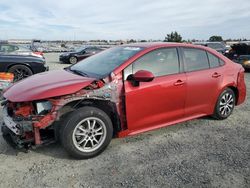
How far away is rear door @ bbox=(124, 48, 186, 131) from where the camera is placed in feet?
12.7

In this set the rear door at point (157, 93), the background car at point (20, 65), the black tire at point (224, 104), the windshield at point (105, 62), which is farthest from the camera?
the background car at point (20, 65)

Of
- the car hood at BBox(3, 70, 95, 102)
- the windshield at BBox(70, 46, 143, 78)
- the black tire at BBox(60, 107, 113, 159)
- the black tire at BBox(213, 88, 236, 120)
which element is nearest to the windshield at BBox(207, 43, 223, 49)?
the black tire at BBox(213, 88, 236, 120)

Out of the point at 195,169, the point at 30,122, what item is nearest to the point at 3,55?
the point at 30,122

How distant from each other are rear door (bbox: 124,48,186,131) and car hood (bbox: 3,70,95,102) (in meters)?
0.69

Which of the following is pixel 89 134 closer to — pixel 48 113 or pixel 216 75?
pixel 48 113

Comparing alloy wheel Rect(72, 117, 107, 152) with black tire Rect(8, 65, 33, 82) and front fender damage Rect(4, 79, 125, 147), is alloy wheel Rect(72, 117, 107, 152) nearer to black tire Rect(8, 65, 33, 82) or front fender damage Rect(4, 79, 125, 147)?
front fender damage Rect(4, 79, 125, 147)

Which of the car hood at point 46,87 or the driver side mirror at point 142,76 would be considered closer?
the car hood at point 46,87

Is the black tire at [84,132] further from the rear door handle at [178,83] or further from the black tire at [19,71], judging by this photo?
the black tire at [19,71]

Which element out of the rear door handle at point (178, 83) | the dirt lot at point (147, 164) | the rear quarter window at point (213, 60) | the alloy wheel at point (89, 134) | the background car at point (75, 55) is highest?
the background car at point (75, 55)

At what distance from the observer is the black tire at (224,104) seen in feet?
16.7

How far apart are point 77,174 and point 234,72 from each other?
12.1ft

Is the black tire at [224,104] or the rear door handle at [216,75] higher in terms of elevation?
the rear door handle at [216,75]

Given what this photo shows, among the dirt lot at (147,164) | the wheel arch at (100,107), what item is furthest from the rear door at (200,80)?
the wheel arch at (100,107)

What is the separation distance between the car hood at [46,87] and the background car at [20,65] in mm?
5704
